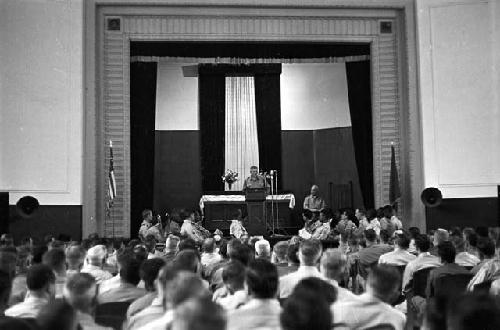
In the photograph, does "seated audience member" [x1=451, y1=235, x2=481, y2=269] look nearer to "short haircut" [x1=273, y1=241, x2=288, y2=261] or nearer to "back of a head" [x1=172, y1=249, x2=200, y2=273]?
"short haircut" [x1=273, y1=241, x2=288, y2=261]

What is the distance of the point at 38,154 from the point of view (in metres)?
12.3

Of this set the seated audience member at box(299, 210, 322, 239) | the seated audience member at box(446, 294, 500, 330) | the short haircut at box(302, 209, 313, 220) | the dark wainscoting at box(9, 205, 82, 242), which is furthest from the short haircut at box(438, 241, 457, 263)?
the short haircut at box(302, 209, 313, 220)

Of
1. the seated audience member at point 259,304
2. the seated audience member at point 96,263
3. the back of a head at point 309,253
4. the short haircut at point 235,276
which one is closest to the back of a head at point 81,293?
the seated audience member at point 259,304

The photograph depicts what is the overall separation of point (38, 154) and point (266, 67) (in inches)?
252

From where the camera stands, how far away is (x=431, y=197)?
12.5 meters

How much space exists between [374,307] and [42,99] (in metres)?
10.0

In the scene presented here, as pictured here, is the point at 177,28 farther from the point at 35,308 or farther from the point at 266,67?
the point at 35,308

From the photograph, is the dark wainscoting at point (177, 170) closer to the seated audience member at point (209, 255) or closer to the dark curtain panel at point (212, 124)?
the dark curtain panel at point (212, 124)

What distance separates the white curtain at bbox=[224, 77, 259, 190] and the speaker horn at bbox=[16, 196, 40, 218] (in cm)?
627

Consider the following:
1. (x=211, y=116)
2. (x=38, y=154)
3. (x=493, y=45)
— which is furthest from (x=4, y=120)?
(x=493, y=45)

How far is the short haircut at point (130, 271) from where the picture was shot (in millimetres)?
4547

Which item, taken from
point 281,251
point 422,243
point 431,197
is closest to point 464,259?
point 422,243

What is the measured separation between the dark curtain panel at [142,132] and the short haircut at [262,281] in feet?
35.1

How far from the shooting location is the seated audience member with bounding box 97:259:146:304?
174 inches
